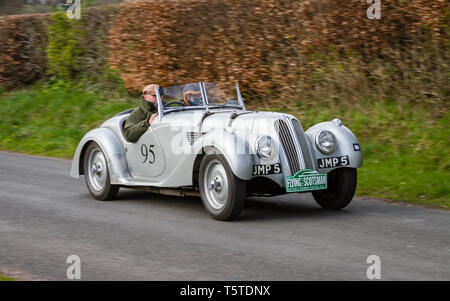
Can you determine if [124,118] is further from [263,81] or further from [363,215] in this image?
[263,81]

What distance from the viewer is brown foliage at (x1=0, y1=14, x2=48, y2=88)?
805 inches

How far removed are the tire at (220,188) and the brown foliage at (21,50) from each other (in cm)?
1391

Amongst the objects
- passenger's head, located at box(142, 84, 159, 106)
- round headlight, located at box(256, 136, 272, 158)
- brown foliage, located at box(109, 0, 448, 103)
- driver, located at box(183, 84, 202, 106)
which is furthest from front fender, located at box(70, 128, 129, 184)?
brown foliage, located at box(109, 0, 448, 103)

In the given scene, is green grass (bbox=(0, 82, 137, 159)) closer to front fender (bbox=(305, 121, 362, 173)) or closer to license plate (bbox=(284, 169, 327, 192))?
front fender (bbox=(305, 121, 362, 173))

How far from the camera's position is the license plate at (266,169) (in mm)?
7297

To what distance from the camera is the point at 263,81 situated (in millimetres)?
14438

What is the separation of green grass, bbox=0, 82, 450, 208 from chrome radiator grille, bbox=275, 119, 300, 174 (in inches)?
81.0

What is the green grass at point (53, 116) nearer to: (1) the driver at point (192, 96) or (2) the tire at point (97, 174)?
(2) the tire at point (97, 174)

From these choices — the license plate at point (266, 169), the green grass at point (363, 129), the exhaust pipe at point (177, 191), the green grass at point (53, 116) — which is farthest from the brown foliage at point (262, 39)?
the exhaust pipe at point (177, 191)

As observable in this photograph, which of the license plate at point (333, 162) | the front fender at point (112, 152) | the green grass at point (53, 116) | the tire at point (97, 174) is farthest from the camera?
the green grass at point (53, 116)

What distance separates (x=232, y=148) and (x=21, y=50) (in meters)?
15.0

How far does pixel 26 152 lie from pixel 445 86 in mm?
8694

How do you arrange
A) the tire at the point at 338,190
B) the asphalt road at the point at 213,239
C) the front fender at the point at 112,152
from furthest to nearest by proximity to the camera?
the front fender at the point at 112,152, the tire at the point at 338,190, the asphalt road at the point at 213,239
